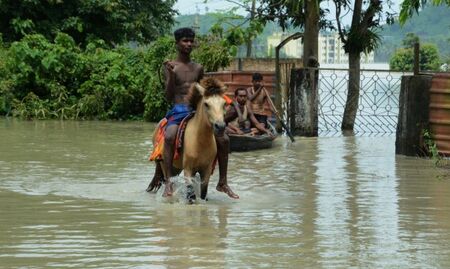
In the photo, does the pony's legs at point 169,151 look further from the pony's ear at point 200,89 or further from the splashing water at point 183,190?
the pony's ear at point 200,89

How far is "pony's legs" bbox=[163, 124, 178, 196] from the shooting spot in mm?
10484

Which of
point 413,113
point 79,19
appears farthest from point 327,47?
point 413,113

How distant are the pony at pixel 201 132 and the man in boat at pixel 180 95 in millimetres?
145

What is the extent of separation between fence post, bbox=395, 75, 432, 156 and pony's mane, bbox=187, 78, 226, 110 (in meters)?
6.81

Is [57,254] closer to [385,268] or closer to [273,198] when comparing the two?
[385,268]

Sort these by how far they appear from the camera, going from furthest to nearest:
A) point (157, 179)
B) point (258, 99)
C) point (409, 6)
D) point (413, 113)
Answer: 1. point (258, 99)
2. point (413, 113)
3. point (409, 6)
4. point (157, 179)

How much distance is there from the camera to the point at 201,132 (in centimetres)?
1020

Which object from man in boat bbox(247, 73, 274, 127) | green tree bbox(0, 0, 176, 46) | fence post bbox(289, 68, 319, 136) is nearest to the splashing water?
man in boat bbox(247, 73, 274, 127)

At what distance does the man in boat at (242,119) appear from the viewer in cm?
1761

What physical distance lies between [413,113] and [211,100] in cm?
721

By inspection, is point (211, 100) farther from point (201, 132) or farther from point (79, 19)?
point (79, 19)

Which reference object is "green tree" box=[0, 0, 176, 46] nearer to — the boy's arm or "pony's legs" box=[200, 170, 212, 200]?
the boy's arm

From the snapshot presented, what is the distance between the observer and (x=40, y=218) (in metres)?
9.77

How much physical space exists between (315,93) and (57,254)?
13.5 metres
